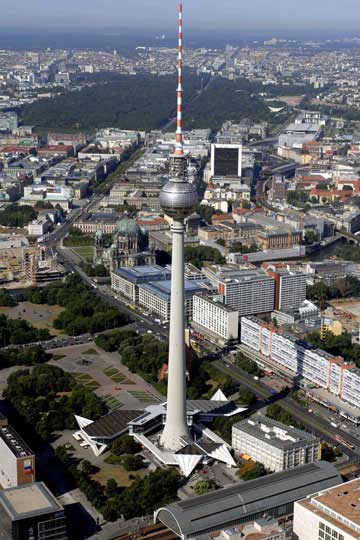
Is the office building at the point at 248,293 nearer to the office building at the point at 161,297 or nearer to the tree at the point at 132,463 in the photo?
the office building at the point at 161,297

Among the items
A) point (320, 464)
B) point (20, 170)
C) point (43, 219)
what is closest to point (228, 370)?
point (320, 464)

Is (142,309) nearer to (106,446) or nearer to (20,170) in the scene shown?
(106,446)

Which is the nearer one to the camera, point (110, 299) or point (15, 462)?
point (15, 462)

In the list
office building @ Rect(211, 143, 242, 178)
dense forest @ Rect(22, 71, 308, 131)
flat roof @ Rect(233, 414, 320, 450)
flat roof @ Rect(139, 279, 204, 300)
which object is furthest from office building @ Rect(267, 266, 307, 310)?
dense forest @ Rect(22, 71, 308, 131)

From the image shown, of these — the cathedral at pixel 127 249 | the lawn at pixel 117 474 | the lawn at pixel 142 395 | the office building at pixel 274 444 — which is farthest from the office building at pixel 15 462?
the cathedral at pixel 127 249

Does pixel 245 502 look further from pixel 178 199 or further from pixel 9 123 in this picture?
pixel 9 123

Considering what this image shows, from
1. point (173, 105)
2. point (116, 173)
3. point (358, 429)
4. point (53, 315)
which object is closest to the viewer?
point (358, 429)

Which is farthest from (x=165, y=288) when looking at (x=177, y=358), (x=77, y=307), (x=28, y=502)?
(x=28, y=502)
